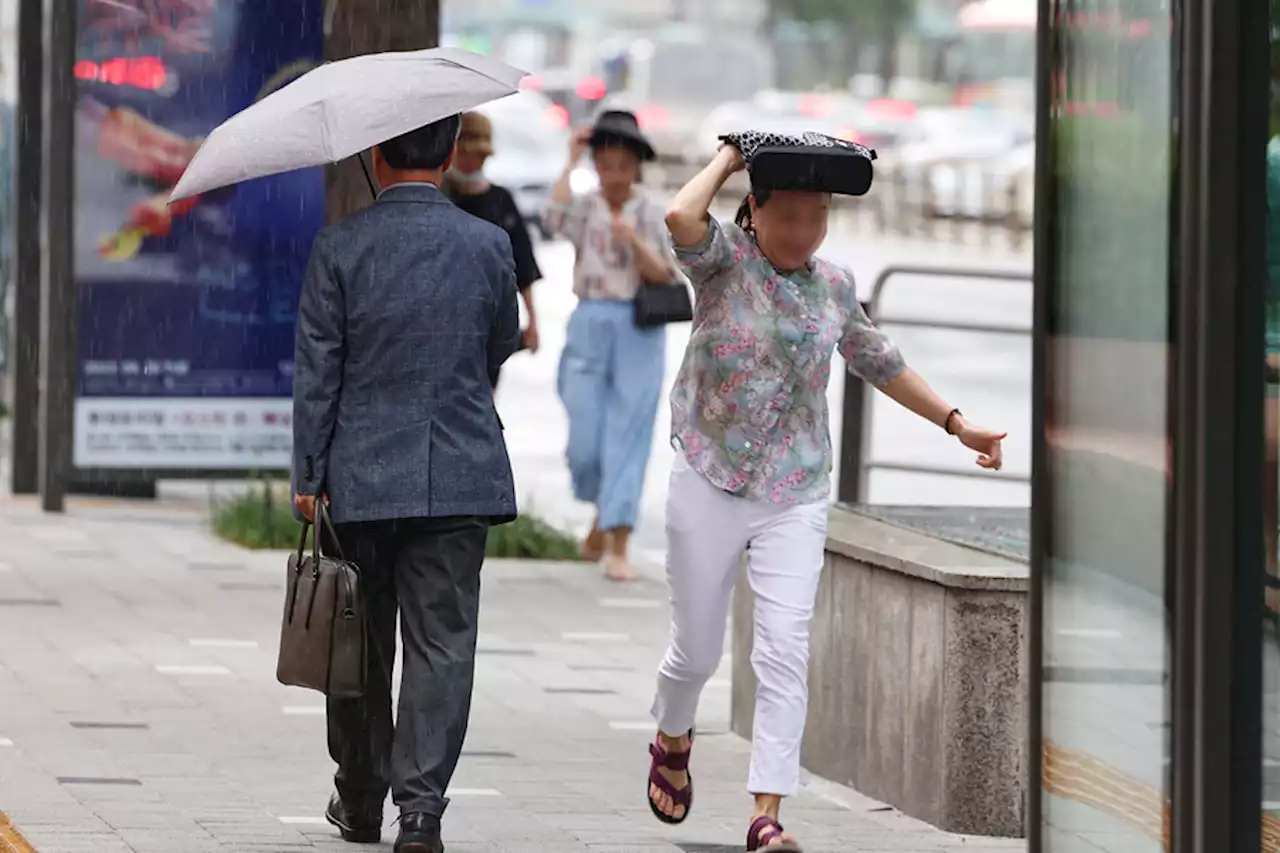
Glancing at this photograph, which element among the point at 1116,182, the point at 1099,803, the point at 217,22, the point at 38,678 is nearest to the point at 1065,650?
the point at 1099,803

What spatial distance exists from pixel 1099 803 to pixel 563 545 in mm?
7710

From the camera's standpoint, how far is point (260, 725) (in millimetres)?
8320

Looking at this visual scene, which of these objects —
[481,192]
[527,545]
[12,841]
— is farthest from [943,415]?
[527,545]

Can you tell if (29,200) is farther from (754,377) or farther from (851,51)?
(851,51)

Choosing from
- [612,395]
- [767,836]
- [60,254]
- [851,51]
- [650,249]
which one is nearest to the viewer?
[767,836]

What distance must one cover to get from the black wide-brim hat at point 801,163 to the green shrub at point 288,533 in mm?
6000

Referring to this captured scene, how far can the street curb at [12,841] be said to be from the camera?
628 cm

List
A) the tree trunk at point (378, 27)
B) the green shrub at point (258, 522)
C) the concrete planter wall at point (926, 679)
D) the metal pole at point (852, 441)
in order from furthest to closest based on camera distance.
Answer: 1. the green shrub at point (258, 522)
2. the tree trunk at point (378, 27)
3. the metal pole at point (852, 441)
4. the concrete planter wall at point (926, 679)

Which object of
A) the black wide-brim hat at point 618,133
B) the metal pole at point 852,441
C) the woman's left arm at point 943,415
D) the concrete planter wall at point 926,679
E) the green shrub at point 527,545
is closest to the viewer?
the woman's left arm at point 943,415

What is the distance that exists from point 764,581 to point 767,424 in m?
0.38

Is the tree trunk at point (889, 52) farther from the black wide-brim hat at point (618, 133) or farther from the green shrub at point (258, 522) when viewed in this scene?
the black wide-brim hat at point (618, 133)

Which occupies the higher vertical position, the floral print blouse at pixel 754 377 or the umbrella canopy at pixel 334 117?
the umbrella canopy at pixel 334 117

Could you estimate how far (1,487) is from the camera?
1458 centimetres

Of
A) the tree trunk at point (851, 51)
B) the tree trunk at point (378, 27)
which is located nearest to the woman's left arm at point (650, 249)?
the tree trunk at point (378, 27)
